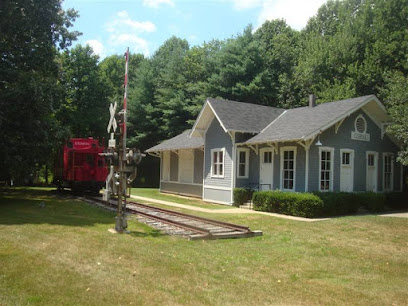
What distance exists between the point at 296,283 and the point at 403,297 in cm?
162

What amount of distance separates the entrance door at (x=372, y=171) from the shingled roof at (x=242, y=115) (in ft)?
18.9

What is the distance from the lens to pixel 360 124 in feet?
66.0

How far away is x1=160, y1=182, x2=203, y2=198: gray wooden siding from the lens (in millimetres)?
25047

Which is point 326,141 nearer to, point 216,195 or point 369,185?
point 369,185

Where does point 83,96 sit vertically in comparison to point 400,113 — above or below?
above

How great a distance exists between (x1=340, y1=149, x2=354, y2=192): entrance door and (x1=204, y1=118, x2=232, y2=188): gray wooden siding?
18.4 ft

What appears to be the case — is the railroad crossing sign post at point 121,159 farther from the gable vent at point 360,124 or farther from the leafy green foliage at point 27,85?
the gable vent at point 360,124

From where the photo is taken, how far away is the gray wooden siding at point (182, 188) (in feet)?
82.2

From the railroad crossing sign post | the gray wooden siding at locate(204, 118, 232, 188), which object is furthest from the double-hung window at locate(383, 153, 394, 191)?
the railroad crossing sign post

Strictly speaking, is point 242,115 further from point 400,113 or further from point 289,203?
point 400,113

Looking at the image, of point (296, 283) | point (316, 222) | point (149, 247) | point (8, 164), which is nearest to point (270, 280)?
point (296, 283)

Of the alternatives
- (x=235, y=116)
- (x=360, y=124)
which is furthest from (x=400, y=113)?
(x=235, y=116)

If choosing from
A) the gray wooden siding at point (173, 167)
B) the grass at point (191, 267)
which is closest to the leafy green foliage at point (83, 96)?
the gray wooden siding at point (173, 167)

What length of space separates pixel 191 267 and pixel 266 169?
13118 millimetres
